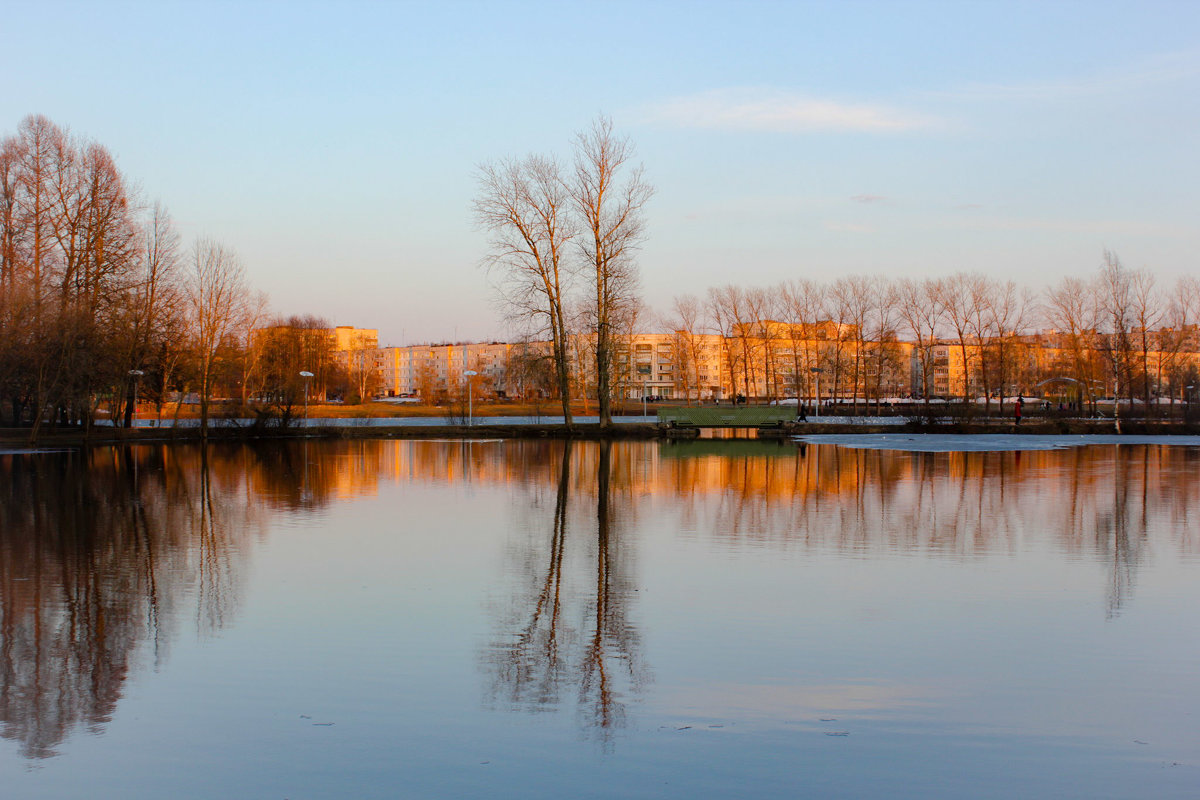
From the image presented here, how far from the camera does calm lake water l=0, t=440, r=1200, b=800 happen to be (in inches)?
191

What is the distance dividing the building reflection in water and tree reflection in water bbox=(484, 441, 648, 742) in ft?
0.08

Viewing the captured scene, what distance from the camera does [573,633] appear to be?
24.5ft

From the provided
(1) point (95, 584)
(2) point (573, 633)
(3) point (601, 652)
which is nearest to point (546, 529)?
(1) point (95, 584)

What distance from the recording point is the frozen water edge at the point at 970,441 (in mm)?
33312

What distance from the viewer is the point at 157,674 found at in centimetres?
645

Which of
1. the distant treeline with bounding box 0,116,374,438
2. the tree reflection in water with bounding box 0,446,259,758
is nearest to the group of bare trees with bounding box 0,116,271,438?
the distant treeline with bounding box 0,116,374,438

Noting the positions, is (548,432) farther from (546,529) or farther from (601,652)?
(601,652)

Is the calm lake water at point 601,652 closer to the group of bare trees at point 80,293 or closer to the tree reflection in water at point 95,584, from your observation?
the tree reflection in water at point 95,584

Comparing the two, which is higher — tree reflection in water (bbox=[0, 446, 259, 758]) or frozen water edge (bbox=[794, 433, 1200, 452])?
tree reflection in water (bbox=[0, 446, 259, 758])

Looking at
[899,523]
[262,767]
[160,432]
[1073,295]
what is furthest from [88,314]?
[1073,295]

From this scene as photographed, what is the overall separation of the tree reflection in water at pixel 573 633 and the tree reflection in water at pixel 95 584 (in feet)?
7.79

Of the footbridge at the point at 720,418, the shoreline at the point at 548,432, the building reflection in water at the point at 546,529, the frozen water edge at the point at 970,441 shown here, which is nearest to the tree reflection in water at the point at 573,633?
the building reflection in water at the point at 546,529

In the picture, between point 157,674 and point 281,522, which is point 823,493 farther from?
point 157,674

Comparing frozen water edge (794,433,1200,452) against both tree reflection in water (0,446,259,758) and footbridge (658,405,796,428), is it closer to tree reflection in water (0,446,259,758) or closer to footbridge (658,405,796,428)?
footbridge (658,405,796,428)
